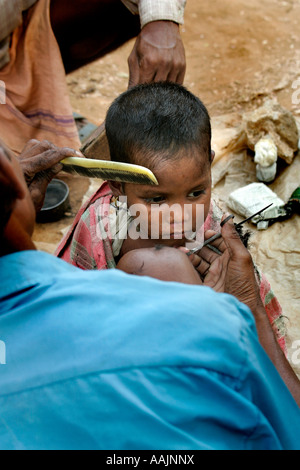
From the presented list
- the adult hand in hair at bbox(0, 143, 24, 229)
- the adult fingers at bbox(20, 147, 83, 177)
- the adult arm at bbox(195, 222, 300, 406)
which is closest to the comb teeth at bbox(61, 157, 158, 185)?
the adult fingers at bbox(20, 147, 83, 177)

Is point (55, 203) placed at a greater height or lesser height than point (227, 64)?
lesser

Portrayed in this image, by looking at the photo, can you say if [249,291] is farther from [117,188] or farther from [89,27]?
[89,27]

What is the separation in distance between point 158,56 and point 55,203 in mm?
1440

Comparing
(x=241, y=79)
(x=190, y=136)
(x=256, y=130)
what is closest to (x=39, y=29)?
(x=256, y=130)

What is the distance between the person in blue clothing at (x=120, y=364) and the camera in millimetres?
817

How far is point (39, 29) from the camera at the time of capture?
2.97 metres

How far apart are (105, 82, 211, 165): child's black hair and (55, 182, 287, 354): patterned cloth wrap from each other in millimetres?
344

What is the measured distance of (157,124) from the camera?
1.60 metres

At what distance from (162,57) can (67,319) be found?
6.00ft

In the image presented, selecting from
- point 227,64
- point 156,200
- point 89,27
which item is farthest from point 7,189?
point 227,64

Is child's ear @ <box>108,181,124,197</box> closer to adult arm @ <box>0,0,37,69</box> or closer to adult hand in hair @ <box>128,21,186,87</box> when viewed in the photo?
adult hand in hair @ <box>128,21,186,87</box>

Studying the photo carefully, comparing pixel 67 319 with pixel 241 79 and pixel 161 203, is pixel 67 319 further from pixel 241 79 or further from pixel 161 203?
pixel 241 79

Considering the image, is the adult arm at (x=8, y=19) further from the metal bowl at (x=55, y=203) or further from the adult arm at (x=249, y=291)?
the adult arm at (x=249, y=291)

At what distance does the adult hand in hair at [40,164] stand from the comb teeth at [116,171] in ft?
0.28
